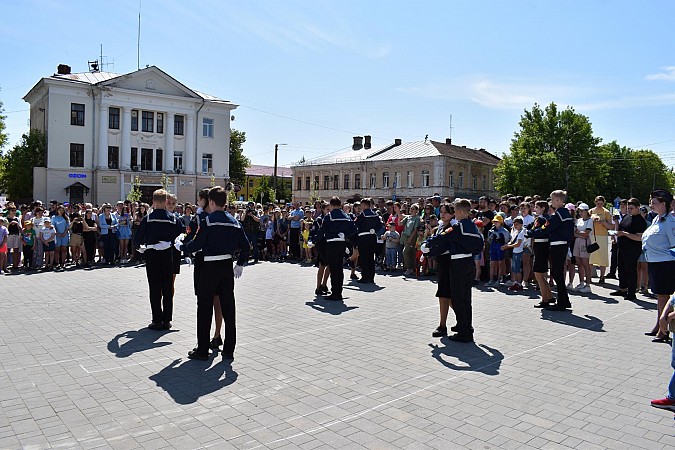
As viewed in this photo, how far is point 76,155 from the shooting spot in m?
47.5

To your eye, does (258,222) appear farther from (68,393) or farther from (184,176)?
(184,176)

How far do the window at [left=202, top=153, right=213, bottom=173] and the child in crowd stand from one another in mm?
40336

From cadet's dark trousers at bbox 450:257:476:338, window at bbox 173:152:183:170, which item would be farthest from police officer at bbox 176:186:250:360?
window at bbox 173:152:183:170

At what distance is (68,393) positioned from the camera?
5.64m

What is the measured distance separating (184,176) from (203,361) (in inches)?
1872

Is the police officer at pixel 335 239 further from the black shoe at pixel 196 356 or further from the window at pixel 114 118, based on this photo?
the window at pixel 114 118

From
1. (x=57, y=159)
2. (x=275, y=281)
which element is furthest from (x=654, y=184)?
(x=275, y=281)

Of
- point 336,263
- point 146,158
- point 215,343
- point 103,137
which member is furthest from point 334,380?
point 146,158

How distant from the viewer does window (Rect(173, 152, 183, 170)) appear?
172 feet

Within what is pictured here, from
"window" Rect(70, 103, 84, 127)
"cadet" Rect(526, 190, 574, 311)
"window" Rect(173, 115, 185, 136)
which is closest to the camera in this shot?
"cadet" Rect(526, 190, 574, 311)

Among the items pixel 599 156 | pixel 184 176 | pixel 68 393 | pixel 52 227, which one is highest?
pixel 599 156

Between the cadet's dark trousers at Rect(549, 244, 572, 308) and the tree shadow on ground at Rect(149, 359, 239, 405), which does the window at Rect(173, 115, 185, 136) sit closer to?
the cadet's dark trousers at Rect(549, 244, 572, 308)

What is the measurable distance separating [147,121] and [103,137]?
4.48 m

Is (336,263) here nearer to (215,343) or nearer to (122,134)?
(215,343)
